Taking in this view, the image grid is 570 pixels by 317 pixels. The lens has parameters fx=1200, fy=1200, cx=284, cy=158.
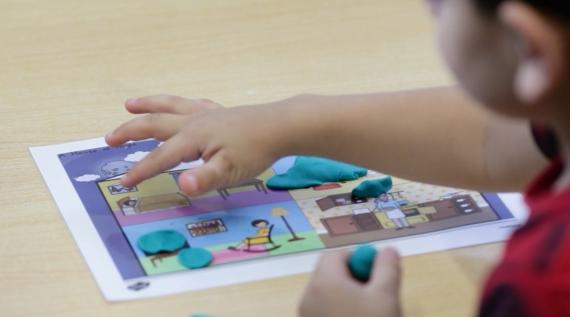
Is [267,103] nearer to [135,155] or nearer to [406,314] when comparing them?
[135,155]

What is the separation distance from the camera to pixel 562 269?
0.67 meters

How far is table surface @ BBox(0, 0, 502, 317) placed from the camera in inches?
34.5

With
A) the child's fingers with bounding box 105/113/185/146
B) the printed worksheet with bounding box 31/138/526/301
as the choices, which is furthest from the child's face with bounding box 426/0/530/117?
the child's fingers with bounding box 105/113/185/146

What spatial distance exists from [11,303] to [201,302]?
0.14 m

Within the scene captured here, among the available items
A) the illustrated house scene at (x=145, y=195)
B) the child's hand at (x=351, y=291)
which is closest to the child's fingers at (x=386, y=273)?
the child's hand at (x=351, y=291)

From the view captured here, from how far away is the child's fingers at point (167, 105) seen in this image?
1.05 meters

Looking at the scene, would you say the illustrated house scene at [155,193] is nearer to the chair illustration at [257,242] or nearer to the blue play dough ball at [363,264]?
the chair illustration at [257,242]

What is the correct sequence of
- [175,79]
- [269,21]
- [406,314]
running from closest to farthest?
[406,314] < [175,79] < [269,21]

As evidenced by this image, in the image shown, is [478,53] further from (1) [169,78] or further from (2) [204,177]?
(1) [169,78]

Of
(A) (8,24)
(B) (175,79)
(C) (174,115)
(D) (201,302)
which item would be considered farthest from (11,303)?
(A) (8,24)

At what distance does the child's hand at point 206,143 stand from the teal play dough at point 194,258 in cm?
7

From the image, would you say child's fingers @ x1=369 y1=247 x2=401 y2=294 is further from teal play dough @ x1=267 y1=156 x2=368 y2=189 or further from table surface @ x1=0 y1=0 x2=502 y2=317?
teal play dough @ x1=267 y1=156 x2=368 y2=189

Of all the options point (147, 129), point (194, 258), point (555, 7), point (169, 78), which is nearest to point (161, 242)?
point (194, 258)

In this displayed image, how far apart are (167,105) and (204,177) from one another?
12 cm
